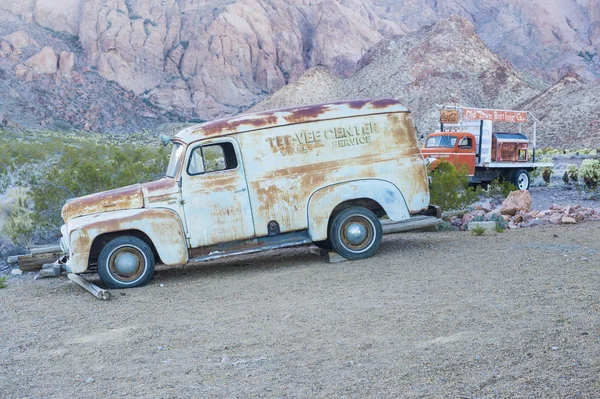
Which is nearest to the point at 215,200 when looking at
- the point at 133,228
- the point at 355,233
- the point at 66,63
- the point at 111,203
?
the point at 133,228

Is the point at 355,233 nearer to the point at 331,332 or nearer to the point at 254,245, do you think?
the point at 254,245

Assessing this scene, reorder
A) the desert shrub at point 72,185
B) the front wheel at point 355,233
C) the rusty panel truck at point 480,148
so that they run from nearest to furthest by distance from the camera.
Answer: the front wheel at point 355,233 → the desert shrub at point 72,185 → the rusty panel truck at point 480,148

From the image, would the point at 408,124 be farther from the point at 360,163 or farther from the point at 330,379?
the point at 330,379

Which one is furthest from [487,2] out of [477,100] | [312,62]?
[477,100]

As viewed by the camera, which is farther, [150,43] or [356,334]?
[150,43]

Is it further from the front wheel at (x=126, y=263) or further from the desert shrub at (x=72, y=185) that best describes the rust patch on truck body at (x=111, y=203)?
the desert shrub at (x=72, y=185)

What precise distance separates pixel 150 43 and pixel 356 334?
84.9 metres

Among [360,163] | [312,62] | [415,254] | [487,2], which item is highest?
[487,2]

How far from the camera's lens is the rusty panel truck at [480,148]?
884 inches

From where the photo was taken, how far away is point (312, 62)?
305ft

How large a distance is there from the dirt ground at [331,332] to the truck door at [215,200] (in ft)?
2.08

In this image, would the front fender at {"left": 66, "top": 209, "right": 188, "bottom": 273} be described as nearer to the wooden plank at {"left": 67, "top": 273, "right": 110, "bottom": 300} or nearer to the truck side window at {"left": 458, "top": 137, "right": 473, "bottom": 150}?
the wooden plank at {"left": 67, "top": 273, "right": 110, "bottom": 300}

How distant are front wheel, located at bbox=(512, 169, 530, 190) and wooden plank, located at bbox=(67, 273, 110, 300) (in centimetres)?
1739

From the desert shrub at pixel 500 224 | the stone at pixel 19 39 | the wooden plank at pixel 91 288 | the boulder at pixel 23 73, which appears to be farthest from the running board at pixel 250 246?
the stone at pixel 19 39
